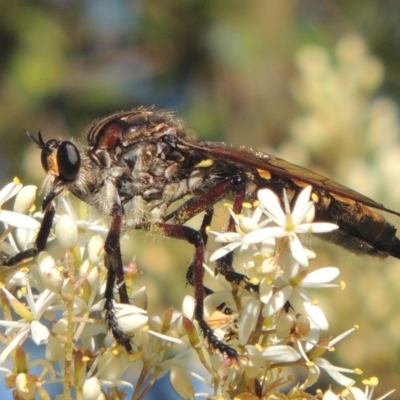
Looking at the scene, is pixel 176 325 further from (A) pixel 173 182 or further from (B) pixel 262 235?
(A) pixel 173 182

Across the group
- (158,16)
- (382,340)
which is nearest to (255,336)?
(382,340)

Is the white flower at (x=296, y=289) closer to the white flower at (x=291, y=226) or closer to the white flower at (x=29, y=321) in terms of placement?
the white flower at (x=291, y=226)

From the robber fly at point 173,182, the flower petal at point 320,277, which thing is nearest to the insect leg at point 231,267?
the robber fly at point 173,182

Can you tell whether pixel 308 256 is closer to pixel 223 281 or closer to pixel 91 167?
pixel 223 281

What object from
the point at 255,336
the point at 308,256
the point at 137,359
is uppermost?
the point at 308,256

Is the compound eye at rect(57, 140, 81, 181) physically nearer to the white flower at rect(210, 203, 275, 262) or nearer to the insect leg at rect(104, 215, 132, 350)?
the insect leg at rect(104, 215, 132, 350)

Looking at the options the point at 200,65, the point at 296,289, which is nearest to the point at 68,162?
the point at 296,289
